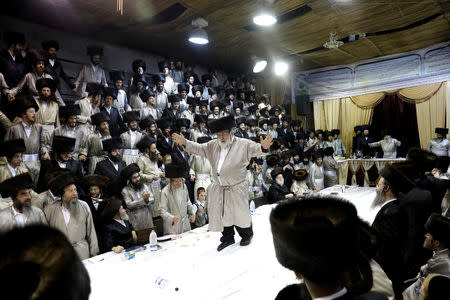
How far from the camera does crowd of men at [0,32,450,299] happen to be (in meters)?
2.24

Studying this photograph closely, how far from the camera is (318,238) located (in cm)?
106

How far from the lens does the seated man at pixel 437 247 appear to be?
1.99 metres

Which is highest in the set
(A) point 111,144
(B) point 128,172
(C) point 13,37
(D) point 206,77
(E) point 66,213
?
(C) point 13,37

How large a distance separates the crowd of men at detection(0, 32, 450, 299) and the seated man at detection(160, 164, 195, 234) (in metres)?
0.02

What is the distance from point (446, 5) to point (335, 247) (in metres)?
8.11

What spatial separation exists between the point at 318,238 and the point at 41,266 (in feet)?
2.93

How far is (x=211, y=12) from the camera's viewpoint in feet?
20.4

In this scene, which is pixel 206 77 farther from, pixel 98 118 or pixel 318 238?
pixel 318 238

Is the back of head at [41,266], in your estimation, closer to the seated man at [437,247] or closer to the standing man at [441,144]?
the seated man at [437,247]

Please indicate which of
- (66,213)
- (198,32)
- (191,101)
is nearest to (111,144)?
(66,213)


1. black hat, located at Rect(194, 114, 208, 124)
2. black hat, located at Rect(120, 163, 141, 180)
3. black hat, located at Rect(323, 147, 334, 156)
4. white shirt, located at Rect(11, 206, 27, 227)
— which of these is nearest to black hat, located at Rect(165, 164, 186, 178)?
black hat, located at Rect(120, 163, 141, 180)

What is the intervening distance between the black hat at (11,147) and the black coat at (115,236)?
5.29ft

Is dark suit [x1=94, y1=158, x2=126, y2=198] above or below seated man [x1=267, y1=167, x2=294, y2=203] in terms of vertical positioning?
above

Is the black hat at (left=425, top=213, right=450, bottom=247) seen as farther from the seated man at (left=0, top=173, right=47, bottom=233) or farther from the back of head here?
the seated man at (left=0, top=173, right=47, bottom=233)
